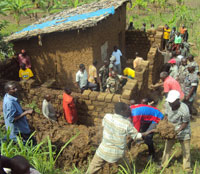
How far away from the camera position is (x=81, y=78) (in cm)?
723

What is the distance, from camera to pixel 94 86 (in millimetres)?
7625

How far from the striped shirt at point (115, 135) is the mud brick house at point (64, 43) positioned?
452cm

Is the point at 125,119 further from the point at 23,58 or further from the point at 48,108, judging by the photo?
the point at 23,58

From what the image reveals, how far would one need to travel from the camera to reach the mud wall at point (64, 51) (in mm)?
8047

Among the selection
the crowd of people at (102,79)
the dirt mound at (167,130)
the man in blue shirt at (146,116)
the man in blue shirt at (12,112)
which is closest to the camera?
the dirt mound at (167,130)

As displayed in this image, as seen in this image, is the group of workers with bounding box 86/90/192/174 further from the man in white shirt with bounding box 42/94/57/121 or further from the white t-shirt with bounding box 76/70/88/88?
the white t-shirt with bounding box 76/70/88/88

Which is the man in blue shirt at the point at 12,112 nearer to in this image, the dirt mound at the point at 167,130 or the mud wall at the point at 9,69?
the dirt mound at the point at 167,130

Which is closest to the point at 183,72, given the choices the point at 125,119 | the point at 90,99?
the point at 90,99

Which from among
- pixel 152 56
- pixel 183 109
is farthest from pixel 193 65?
pixel 183 109

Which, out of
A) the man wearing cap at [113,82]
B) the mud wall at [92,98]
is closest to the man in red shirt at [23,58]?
the mud wall at [92,98]

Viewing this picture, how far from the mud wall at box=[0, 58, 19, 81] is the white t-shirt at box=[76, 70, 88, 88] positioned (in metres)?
2.86

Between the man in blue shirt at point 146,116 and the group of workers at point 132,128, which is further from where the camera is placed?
the man in blue shirt at point 146,116

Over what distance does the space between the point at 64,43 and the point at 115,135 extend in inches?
213

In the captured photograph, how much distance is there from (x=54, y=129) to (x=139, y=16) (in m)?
20.6
